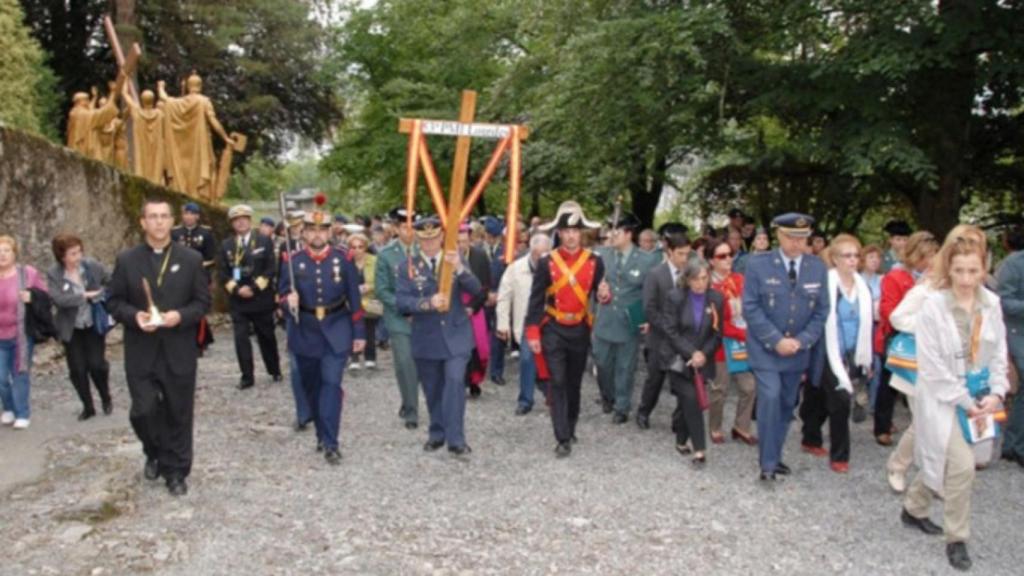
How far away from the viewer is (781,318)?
638 cm

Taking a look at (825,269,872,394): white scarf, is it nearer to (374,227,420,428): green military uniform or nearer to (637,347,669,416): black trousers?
(637,347,669,416): black trousers

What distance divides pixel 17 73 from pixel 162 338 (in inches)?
614

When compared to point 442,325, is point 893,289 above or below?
above

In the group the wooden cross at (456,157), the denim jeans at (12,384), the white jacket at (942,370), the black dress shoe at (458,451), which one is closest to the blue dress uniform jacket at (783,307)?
the white jacket at (942,370)

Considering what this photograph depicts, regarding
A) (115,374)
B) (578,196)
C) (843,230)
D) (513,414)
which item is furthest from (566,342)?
(578,196)

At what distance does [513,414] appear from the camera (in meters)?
8.62

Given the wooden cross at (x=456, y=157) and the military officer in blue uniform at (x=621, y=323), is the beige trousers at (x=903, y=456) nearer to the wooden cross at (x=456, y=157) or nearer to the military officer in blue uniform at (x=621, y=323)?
the military officer in blue uniform at (x=621, y=323)

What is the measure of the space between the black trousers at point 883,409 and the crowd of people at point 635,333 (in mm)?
16

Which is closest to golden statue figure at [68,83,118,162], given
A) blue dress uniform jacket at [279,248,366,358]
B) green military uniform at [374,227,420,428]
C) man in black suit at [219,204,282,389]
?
man in black suit at [219,204,282,389]

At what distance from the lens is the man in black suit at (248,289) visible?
31.7 ft

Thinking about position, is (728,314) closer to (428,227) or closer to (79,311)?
(428,227)

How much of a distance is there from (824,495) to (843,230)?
1132cm

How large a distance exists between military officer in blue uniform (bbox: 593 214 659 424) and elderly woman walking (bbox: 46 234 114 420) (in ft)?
14.6

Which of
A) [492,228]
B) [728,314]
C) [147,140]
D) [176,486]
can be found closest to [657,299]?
[728,314]
